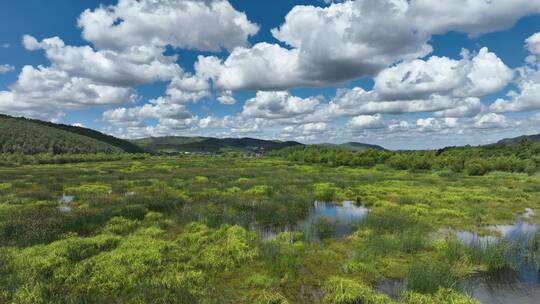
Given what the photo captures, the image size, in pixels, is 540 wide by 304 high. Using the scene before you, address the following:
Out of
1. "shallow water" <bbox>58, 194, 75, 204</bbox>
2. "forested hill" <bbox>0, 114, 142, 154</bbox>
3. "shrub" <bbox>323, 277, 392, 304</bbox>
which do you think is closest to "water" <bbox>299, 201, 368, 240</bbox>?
"shrub" <bbox>323, 277, 392, 304</bbox>

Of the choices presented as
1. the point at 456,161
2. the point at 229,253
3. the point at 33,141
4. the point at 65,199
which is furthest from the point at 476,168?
the point at 33,141

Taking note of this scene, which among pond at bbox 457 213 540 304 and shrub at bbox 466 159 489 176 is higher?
shrub at bbox 466 159 489 176

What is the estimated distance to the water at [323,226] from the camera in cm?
2106

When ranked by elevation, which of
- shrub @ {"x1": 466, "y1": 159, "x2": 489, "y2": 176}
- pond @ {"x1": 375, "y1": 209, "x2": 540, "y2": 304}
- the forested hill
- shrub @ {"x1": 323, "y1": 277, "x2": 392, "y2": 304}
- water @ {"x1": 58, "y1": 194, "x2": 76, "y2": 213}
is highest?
the forested hill

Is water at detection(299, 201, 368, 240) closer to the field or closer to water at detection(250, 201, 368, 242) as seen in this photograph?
water at detection(250, 201, 368, 242)

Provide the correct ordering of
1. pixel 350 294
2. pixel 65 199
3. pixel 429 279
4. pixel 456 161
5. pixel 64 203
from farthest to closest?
pixel 456 161, pixel 65 199, pixel 64 203, pixel 429 279, pixel 350 294

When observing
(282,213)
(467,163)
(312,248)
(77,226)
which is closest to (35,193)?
(77,226)

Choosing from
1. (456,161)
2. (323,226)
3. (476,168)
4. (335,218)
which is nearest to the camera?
(323,226)

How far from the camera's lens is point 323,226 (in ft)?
73.0

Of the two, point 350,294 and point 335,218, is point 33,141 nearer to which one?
point 335,218

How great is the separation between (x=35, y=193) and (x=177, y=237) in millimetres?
25733

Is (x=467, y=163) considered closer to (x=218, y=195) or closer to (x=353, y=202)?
(x=353, y=202)

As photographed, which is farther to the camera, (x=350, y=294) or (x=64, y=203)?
(x=64, y=203)

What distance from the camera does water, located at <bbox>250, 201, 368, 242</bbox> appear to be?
2106 cm
